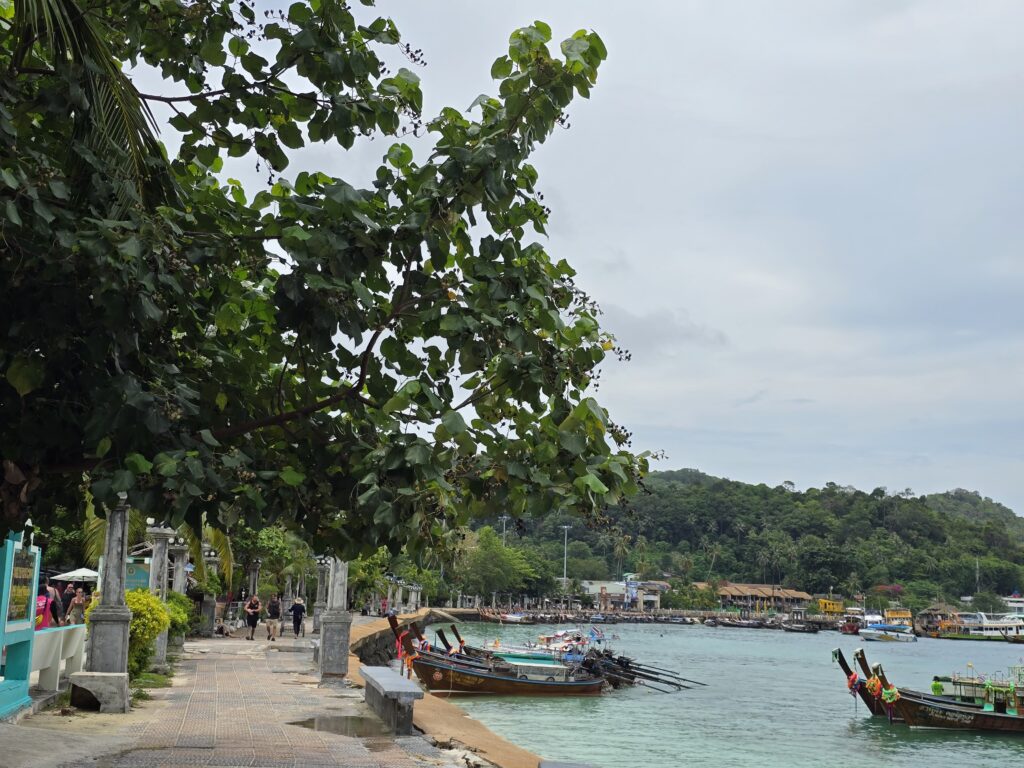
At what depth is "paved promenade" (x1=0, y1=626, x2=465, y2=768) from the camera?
8.72 meters

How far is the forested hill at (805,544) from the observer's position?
14638cm

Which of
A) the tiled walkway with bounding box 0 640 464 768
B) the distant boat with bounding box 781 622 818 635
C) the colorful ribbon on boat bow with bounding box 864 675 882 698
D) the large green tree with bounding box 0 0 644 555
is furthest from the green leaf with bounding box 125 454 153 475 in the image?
the distant boat with bounding box 781 622 818 635

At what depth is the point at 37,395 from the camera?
15.8 ft

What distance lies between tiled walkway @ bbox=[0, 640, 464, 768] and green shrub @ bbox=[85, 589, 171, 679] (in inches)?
24.3

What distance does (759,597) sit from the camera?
145125 mm

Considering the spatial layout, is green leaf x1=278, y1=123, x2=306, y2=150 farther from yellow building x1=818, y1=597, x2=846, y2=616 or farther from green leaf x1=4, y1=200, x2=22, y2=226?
yellow building x1=818, y1=597, x2=846, y2=616

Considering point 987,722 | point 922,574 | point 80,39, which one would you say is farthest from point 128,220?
point 922,574

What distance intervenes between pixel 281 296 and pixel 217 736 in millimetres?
7312

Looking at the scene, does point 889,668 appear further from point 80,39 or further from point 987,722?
point 80,39

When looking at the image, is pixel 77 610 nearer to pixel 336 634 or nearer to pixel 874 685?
pixel 336 634

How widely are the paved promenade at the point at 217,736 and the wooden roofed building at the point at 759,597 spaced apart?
5373 inches

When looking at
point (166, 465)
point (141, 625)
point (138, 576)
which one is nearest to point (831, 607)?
point (138, 576)

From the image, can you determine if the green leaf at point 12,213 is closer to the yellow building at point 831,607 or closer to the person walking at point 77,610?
the person walking at point 77,610

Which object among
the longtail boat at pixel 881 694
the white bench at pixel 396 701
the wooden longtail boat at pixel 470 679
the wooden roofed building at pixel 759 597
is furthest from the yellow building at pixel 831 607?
the white bench at pixel 396 701
